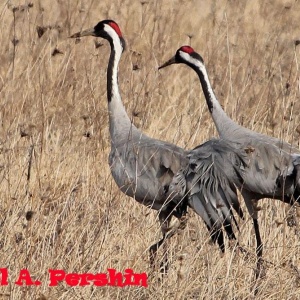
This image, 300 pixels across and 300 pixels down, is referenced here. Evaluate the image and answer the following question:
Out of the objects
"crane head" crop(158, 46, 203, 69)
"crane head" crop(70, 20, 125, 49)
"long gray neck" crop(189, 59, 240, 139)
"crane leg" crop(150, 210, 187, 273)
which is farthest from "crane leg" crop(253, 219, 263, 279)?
"crane head" crop(70, 20, 125, 49)

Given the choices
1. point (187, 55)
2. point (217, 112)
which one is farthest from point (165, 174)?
point (187, 55)

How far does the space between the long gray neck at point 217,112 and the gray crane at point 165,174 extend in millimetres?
562

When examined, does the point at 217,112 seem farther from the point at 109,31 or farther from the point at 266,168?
the point at 109,31

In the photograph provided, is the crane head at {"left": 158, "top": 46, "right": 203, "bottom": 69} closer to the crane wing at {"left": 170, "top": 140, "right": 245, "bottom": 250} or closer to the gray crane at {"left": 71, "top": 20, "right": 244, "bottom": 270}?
the gray crane at {"left": 71, "top": 20, "right": 244, "bottom": 270}

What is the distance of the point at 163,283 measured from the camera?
434cm

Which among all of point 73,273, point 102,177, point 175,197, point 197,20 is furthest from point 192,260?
point 197,20

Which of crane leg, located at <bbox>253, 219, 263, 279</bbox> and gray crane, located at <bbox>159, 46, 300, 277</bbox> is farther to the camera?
gray crane, located at <bbox>159, 46, 300, 277</bbox>

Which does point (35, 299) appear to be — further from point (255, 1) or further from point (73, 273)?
point (255, 1)

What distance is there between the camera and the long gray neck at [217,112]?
6.27 meters

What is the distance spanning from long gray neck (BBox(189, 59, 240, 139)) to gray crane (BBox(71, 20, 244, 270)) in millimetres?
562

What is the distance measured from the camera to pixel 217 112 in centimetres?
638

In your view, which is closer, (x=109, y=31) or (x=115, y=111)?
(x=115, y=111)

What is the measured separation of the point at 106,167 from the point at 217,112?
2.67 ft

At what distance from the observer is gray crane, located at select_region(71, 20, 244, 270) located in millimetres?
5098
